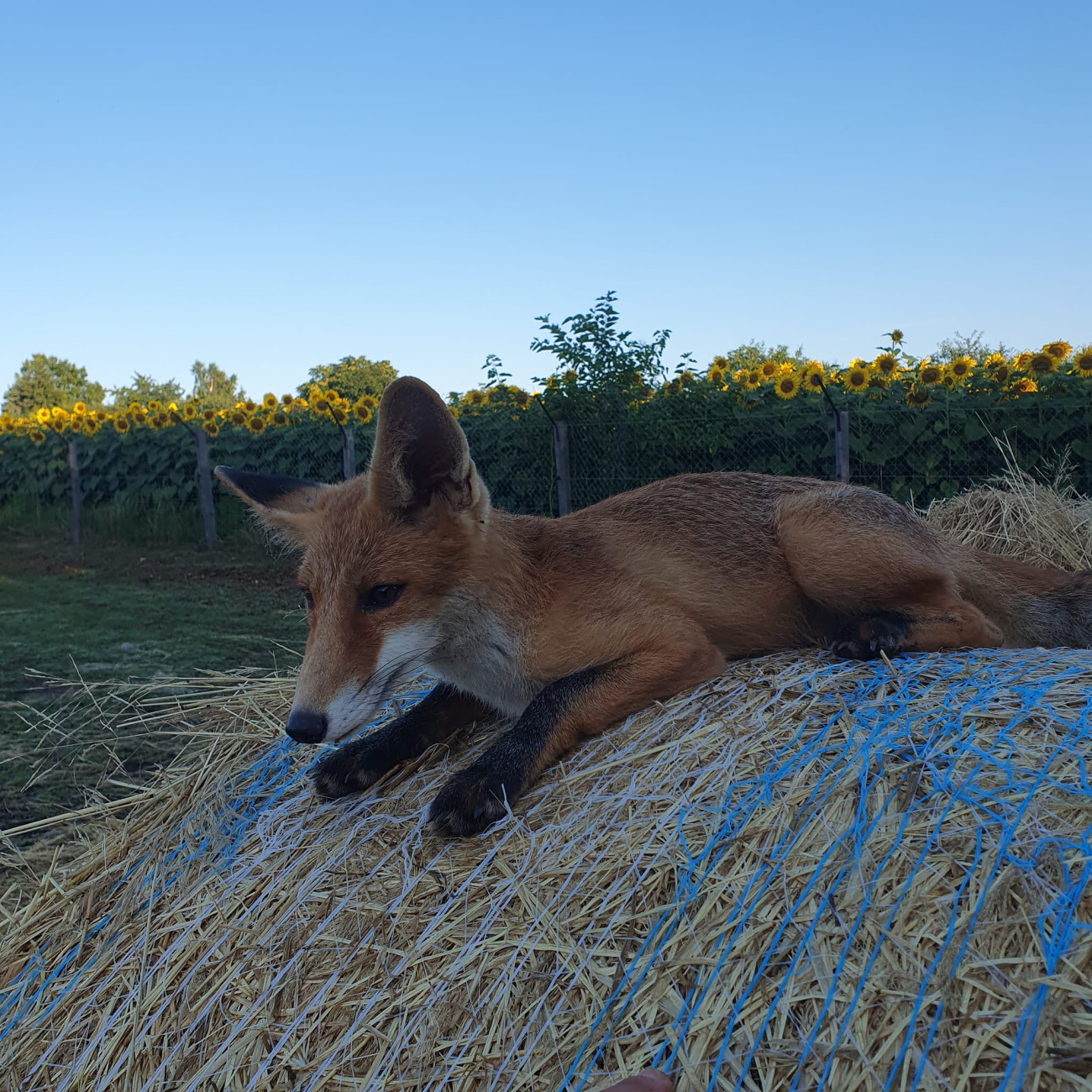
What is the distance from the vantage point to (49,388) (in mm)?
62938

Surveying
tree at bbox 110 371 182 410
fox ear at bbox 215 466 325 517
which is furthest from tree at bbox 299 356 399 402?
fox ear at bbox 215 466 325 517

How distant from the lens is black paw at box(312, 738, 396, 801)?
3.01 metres

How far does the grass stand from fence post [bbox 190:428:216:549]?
15.9 inches

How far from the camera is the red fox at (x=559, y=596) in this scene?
2691 millimetres

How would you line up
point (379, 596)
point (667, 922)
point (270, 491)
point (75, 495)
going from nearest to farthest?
1. point (667, 922)
2. point (379, 596)
3. point (270, 491)
4. point (75, 495)

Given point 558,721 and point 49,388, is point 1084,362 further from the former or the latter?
point 49,388

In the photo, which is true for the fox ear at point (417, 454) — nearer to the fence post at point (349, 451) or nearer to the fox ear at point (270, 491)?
the fox ear at point (270, 491)

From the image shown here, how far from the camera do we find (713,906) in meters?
2.06

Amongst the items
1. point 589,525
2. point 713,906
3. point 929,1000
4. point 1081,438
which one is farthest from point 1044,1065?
point 1081,438

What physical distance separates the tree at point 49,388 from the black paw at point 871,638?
5852cm

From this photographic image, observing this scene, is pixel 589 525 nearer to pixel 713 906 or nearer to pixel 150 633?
pixel 713 906

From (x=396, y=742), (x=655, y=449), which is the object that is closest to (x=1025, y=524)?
(x=655, y=449)

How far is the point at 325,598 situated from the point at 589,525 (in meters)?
1.26

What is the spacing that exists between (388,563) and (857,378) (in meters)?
8.59
